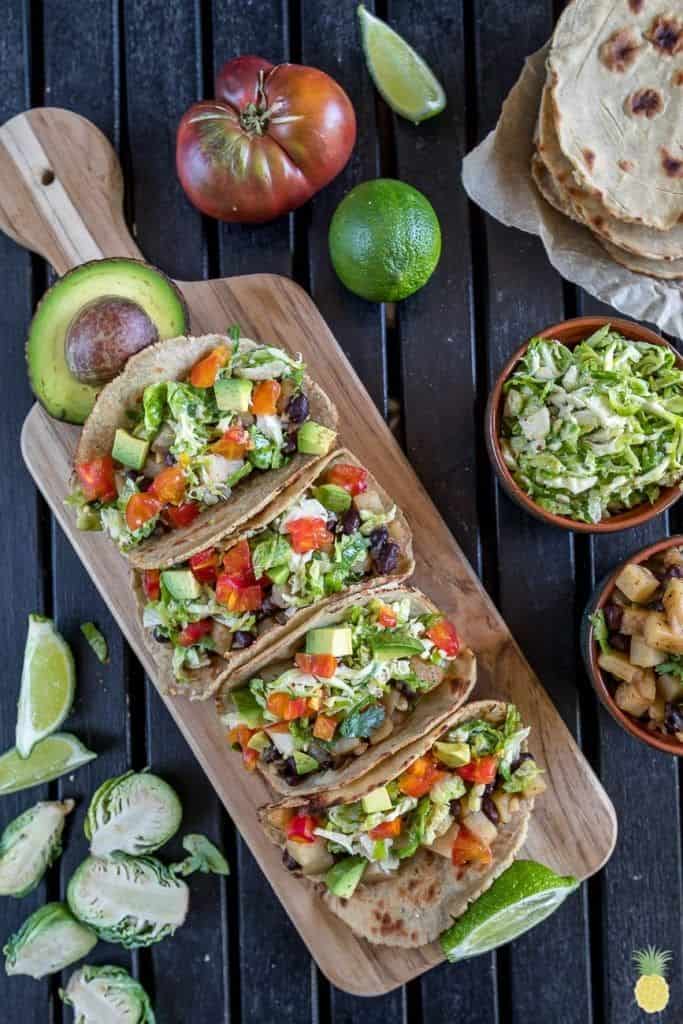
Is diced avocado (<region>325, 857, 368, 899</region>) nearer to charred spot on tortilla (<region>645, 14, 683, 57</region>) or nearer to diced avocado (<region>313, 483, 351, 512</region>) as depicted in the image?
diced avocado (<region>313, 483, 351, 512</region>)

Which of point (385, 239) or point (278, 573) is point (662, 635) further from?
point (385, 239)

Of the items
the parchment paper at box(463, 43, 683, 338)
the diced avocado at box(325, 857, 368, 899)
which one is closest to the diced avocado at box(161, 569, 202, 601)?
the diced avocado at box(325, 857, 368, 899)

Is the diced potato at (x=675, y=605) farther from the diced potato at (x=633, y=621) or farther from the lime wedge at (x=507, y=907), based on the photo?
the lime wedge at (x=507, y=907)

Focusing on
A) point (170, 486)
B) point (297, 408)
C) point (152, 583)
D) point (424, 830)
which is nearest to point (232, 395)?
point (297, 408)

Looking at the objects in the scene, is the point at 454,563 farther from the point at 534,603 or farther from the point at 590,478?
the point at 590,478

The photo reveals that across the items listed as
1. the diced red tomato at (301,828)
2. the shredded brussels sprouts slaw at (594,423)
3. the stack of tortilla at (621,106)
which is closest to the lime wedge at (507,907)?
the diced red tomato at (301,828)

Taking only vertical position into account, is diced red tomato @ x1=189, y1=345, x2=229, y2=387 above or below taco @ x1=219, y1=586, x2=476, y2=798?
above

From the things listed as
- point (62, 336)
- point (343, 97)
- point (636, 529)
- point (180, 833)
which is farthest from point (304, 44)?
point (180, 833)
